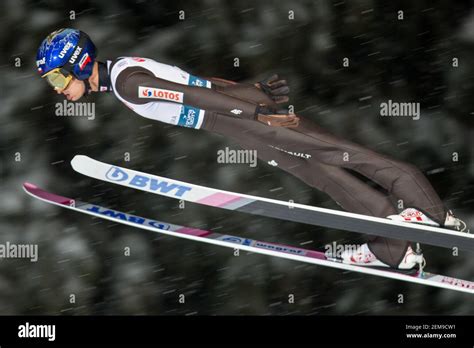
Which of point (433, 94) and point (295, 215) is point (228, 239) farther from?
point (433, 94)

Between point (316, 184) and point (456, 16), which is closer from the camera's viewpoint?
point (316, 184)

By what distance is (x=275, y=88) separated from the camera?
4.86 meters

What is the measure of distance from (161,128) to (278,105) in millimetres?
878

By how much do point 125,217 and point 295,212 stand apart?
1.04m

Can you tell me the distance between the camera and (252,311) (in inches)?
222

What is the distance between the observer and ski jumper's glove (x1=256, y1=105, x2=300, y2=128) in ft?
14.9

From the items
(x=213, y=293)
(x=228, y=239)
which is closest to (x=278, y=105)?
(x=228, y=239)
